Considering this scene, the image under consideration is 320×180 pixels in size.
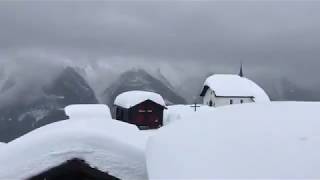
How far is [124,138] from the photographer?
652 centimetres

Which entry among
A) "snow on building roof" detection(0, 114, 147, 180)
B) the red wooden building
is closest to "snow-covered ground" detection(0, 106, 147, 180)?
"snow on building roof" detection(0, 114, 147, 180)

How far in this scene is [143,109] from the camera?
32.6 meters

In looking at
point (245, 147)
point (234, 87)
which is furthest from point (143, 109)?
point (245, 147)

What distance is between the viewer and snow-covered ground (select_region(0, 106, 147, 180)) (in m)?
6.01

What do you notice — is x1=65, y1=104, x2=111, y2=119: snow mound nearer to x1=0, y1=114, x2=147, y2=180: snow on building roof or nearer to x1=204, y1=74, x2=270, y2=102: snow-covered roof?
x1=204, y1=74, x2=270, y2=102: snow-covered roof

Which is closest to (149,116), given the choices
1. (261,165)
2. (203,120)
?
(203,120)

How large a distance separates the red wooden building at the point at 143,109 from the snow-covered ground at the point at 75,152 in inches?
1013

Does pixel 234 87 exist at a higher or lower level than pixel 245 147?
lower

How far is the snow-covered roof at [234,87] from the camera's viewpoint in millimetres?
42312

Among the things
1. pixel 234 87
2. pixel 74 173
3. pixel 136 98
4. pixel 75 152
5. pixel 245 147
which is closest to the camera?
pixel 245 147

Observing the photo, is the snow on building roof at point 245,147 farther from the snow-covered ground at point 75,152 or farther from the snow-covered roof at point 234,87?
the snow-covered roof at point 234,87

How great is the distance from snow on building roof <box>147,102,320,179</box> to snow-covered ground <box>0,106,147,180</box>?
0.37 meters

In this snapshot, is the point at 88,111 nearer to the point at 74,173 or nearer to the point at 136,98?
the point at 136,98

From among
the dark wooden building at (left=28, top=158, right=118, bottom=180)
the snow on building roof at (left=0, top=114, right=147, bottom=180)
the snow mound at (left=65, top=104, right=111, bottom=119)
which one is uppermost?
the snow on building roof at (left=0, top=114, right=147, bottom=180)
